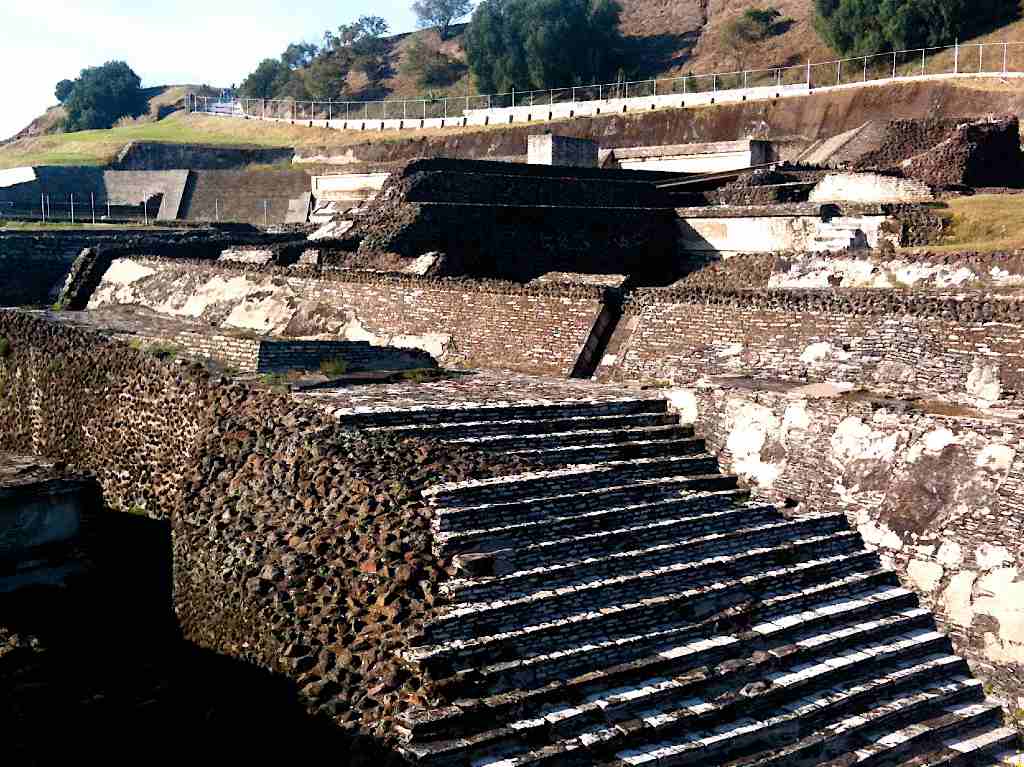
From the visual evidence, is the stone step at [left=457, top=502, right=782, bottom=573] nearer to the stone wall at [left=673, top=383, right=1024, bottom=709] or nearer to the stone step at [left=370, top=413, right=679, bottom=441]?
the stone wall at [left=673, top=383, right=1024, bottom=709]

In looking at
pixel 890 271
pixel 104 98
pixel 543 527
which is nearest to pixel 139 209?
pixel 890 271

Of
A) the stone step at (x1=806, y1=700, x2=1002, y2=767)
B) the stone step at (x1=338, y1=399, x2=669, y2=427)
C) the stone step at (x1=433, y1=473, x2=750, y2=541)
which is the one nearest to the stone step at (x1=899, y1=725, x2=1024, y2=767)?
the stone step at (x1=806, y1=700, x2=1002, y2=767)

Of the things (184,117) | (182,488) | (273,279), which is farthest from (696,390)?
(184,117)

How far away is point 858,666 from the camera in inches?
302

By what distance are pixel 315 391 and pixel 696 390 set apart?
134 inches

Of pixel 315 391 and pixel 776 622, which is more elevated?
pixel 315 391

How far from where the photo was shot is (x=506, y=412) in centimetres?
948

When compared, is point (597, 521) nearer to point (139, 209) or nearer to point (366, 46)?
point (139, 209)

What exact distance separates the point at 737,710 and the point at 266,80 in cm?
6219

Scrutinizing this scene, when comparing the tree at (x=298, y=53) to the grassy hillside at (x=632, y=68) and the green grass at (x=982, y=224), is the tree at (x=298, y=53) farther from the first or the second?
the green grass at (x=982, y=224)

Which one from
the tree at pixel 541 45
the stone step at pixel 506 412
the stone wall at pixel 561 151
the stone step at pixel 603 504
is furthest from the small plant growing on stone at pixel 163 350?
the tree at pixel 541 45

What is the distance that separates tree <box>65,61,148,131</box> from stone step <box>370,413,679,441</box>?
60155 millimetres

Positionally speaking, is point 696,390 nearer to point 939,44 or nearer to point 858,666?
point 858,666

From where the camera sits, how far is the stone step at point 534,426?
884 centimetres
